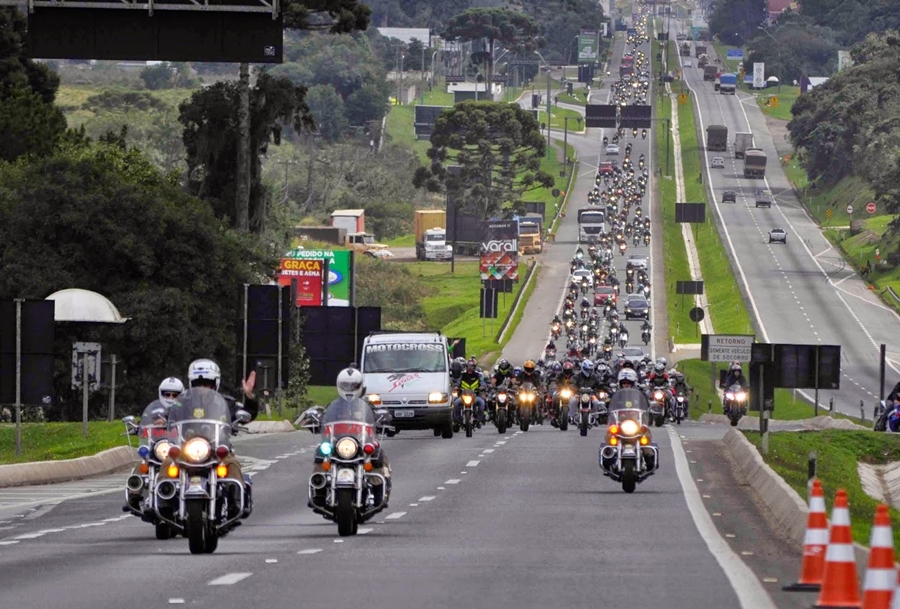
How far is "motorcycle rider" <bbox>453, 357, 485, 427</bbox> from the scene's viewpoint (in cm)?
4350

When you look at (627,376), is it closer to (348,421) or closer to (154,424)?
(348,421)

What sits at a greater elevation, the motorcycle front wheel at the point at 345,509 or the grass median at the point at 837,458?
the motorcycle front wheel at the point at 345,509

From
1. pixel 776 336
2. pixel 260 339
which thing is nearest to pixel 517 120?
pixel 776 336

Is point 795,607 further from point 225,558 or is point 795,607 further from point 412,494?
point 412,494

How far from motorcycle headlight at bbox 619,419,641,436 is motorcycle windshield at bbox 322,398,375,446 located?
22.4 ft

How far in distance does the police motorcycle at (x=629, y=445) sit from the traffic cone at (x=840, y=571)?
13.6m

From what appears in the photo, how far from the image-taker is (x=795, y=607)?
13.6 m

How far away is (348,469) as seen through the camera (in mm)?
19062

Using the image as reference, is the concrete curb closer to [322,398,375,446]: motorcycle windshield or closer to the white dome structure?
[322,398,375,446]: motorcycle windshield

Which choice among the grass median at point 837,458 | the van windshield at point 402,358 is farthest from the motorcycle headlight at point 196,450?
the van windshield at point 402,358

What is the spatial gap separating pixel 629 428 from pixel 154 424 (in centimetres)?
809

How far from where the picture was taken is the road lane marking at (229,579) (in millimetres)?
14867

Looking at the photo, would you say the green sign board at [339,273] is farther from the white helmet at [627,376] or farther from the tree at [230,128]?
the white helmet at [627,376]

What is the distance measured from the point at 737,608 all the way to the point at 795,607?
381 mm
